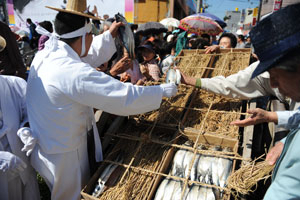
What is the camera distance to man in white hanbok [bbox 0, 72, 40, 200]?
2045mm

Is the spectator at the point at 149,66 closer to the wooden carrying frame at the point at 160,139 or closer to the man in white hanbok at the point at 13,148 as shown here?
the wooden carrying frame at the point at 160,139

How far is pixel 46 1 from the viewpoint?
47.0 ft

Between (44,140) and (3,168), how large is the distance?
434 mm

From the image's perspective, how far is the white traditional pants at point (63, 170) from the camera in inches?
82.9

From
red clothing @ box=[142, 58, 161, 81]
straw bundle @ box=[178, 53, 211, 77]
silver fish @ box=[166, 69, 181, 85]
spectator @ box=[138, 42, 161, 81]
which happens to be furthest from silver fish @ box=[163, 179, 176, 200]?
red clothing @ box=[142, 58, 161, 81]

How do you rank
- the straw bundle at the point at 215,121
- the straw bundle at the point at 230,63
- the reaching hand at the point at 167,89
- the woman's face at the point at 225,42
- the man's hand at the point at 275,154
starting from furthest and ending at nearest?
the woman's face at the point at 225,42
the straw bundle at the point at 230,63
the straw bundle at the point at 215,121
the reaching hand at the point at 167,89
the man's hand at the point at 275,154

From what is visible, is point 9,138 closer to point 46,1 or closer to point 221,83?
point 221,83

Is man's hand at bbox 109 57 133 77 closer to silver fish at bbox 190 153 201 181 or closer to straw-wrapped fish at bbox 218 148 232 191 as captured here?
silver fish at bbox 190 153 201 181

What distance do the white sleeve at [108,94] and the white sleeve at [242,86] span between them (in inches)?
44.5

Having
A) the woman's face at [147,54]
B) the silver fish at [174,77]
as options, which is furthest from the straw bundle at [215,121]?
the woman's face at [147,54]

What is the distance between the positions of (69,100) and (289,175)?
5.75ft

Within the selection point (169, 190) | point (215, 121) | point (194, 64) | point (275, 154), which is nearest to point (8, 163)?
point (169, 190)

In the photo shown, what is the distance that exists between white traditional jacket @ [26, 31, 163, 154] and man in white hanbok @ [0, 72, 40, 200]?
30 cm

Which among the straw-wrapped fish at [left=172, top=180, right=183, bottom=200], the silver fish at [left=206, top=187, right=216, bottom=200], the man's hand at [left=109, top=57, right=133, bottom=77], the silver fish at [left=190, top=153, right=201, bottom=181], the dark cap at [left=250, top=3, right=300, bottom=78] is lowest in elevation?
the straw-wrapped fish at [left=172, top=180, right=183, bottom=200]
